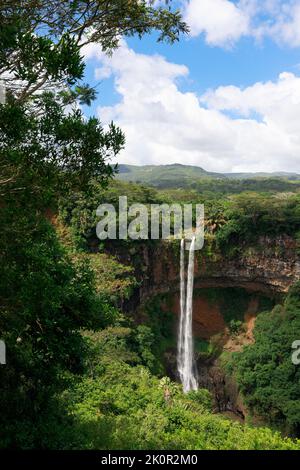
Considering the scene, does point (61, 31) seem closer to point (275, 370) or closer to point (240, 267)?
point (275, 370)

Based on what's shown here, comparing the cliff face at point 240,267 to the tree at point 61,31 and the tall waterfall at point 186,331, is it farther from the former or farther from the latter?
the tree at point 61,31

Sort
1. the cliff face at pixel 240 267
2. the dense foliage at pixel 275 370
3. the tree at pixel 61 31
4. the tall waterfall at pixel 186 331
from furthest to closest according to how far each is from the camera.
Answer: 1. the cliff face at pixel 240 267
2. the tall waterfall at pixel 186 331
3. the dense foliage at pixel 275 370
4. the tree at pixel 61 31

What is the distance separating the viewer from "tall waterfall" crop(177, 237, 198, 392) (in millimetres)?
25719

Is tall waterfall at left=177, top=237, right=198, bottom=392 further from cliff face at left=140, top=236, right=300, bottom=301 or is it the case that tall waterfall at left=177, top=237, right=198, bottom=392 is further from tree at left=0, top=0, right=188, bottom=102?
tree at left=0, top=0, right=188, bottom=102

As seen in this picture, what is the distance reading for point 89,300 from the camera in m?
6.66

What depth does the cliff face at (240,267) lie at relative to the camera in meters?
26.7

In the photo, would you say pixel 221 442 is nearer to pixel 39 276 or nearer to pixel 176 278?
pixel 39 276

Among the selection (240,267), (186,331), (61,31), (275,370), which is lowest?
(275,370)

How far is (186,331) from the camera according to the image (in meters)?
26.7

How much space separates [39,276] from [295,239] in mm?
24001

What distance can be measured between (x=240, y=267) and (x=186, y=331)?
606 cm

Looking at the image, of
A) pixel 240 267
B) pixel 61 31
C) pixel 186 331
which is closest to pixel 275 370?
pixel 186 331

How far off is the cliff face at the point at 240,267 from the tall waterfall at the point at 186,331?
33.6 inches

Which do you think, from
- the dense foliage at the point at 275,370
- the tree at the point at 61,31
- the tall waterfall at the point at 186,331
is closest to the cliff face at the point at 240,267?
the tall waterfall at the point at 186,331
